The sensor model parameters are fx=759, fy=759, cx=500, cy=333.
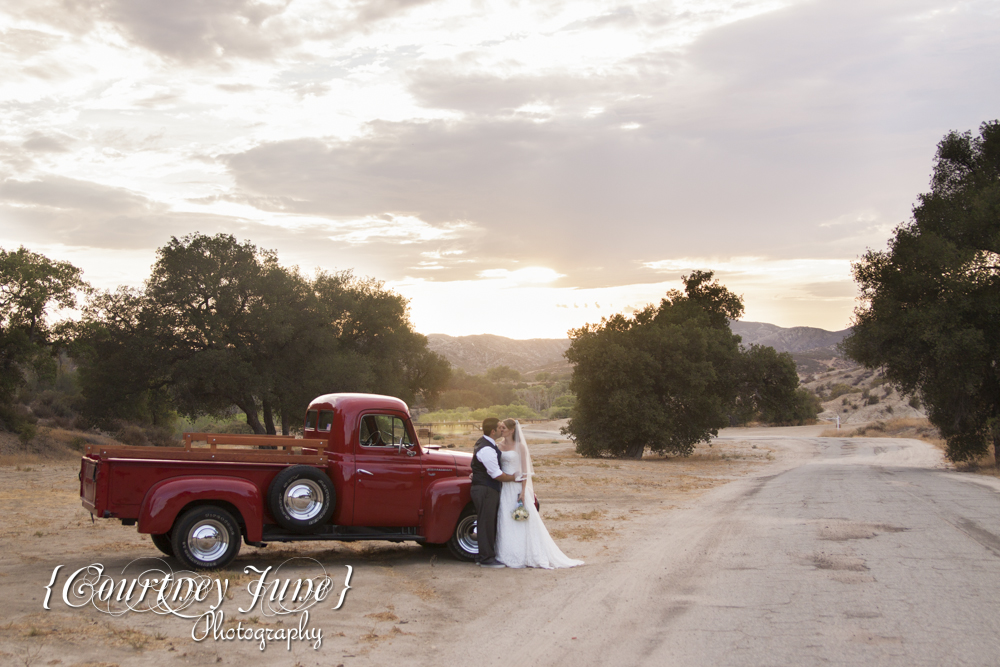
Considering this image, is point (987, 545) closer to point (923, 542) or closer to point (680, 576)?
point (923, 542)

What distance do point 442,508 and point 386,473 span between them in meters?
0.89

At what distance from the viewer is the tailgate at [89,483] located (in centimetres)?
848

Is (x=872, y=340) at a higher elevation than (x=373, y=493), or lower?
higher

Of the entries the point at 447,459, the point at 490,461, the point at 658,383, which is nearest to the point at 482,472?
the point at 490,461

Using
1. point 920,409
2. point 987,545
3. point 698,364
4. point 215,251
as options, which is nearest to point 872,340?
point 698,364

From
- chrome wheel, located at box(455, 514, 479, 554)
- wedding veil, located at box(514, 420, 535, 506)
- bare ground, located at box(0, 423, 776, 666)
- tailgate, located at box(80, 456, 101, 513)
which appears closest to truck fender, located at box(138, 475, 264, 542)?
tailgate, located at box(80, 456, 101, 513)

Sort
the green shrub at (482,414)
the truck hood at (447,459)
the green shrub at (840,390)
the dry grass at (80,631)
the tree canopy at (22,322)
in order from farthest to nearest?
the green shrub at (840,390), the green shrub at (482,414), the tree canopy at (22,322), the truck hood at (447,459), the dry grass at (80,631)

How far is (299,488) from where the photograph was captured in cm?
920

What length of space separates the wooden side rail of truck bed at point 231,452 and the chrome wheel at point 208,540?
772 mm

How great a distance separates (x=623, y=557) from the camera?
10.4 m

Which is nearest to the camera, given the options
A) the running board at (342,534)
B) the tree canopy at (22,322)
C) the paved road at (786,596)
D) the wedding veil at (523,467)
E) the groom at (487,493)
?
the paved road at (786,596)

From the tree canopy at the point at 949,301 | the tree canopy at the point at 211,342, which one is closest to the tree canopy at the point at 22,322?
the tree canopy at the point at 211,342

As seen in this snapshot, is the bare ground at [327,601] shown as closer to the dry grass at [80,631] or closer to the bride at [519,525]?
the dry grass at [80,631]

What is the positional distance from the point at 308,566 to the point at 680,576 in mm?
4543
